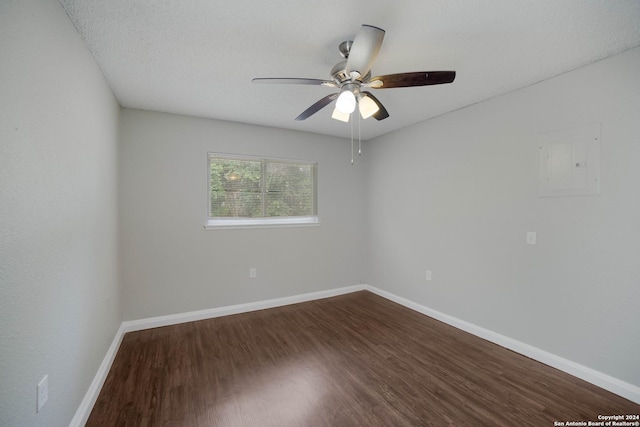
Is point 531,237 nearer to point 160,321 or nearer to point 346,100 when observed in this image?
point 346,100

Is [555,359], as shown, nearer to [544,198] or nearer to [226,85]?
[544,198]

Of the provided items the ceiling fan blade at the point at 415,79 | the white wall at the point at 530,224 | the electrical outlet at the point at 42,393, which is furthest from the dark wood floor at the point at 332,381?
the ceiling fan blade at the point at 415,79

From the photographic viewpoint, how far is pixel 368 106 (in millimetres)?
1977

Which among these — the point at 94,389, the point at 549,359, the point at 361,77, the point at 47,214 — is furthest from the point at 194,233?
the point at 549,359

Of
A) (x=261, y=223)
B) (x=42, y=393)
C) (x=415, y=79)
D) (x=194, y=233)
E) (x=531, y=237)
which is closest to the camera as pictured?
(x=42, y=393)

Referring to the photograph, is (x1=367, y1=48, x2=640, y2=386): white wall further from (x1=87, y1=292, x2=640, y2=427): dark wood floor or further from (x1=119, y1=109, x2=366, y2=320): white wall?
(x1=119, y1=109, x2=366, y2=320): white wall

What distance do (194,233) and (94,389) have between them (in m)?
1.67

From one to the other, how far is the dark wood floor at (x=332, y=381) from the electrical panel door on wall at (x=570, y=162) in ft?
4.94

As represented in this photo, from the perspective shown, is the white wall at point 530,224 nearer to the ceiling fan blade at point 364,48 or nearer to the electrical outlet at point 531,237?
the electrical outlet at point 531,237

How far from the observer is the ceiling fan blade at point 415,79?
1554 mm

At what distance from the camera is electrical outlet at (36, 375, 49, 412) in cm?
116

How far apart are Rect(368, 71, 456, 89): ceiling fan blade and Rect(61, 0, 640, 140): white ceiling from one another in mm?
304

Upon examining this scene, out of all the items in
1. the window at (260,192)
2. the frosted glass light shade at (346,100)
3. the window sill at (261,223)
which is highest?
the frosted glass light shade at (346,100)

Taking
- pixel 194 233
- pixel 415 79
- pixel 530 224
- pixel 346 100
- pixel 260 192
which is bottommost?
pixel 194 233
